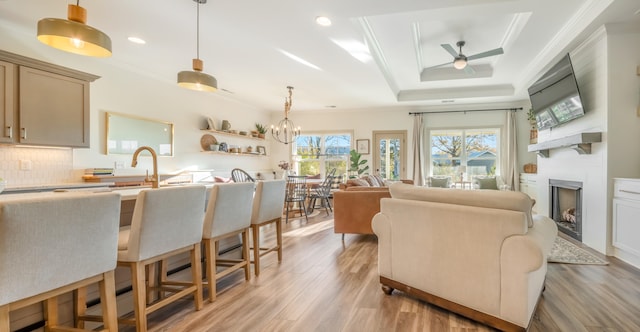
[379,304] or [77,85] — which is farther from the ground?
[77,85]

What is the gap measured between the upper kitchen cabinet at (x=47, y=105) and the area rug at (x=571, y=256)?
5754 mm

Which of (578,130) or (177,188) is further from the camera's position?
(578,130)

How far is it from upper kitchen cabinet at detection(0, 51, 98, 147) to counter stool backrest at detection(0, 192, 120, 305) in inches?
116

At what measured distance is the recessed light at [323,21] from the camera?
331 centimetres

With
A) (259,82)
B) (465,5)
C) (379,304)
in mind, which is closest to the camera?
(379,304)

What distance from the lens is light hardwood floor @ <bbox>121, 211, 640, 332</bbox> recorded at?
205cm

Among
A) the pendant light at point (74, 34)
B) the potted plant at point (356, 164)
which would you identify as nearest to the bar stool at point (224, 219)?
the pendant light at point (74, 34)

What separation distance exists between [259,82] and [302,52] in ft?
6.05

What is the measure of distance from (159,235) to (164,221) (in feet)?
0.28

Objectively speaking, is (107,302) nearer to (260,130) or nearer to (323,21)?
(323,21)

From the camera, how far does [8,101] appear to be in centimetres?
334

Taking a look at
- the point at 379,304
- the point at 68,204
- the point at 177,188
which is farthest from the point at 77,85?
the point at 379,304

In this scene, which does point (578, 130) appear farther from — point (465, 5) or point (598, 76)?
point (465, 5)

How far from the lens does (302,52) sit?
168 inches
